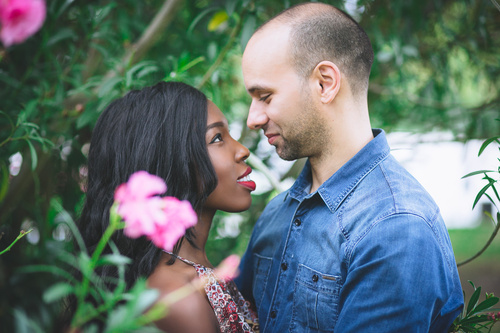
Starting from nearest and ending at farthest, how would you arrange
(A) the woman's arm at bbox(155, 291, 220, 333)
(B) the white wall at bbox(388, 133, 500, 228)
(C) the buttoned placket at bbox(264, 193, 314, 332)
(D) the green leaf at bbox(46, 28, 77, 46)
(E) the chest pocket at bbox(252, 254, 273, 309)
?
(A) the woman's arm at bbox(155, 291, 220, 333) < (C) the buttoned placket at bbox(264, 193, 314, 332) < (E) the chest pocket at bbox(252, 254, 273, 309) < (D) the green leaf at bbox(46, 28, 77, 46) < (B) the white wall at bbox(388, 133, 500, 228)

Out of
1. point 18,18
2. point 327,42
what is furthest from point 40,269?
point 327,42

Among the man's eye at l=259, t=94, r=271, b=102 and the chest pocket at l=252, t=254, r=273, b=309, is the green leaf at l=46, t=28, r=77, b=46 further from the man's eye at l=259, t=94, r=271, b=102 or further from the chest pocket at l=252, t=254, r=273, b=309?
the chest pocket at l=252, t=254, r=273, b=309

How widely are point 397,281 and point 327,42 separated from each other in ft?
2.86

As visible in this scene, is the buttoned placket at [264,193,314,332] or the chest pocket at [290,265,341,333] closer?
the chest pocket at [290,265,341,333]

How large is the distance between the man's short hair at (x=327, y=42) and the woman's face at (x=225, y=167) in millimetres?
341

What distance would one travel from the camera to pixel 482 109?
8.68 ft

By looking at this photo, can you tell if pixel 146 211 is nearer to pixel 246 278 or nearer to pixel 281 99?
pixel 281 99

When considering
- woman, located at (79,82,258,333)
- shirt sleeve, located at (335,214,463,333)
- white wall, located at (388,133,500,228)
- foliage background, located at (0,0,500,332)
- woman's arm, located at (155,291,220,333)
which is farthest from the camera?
white wall, located at (388,133,500,228)

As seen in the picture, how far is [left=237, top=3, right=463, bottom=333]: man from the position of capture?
1.11 meters

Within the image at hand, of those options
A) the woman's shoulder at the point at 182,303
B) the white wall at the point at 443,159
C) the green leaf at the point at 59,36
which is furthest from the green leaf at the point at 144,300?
the white wall at the point at 443,159

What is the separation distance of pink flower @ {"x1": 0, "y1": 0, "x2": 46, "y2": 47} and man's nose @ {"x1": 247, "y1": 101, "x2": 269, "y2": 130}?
982 mm

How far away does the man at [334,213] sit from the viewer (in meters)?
1.11

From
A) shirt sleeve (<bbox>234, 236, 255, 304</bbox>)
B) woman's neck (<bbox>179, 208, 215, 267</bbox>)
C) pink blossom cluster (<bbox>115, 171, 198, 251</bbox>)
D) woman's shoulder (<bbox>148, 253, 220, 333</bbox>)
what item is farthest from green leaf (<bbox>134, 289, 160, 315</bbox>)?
shirt sleeve (<bbox>234, 236, 255, 304</bbox>)

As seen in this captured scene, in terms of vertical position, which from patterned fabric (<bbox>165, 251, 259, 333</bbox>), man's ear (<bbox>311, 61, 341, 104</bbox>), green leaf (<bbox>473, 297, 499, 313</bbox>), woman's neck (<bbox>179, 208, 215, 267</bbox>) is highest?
man's ear (<bbox>311, 61, 341, 104</bbox>)
